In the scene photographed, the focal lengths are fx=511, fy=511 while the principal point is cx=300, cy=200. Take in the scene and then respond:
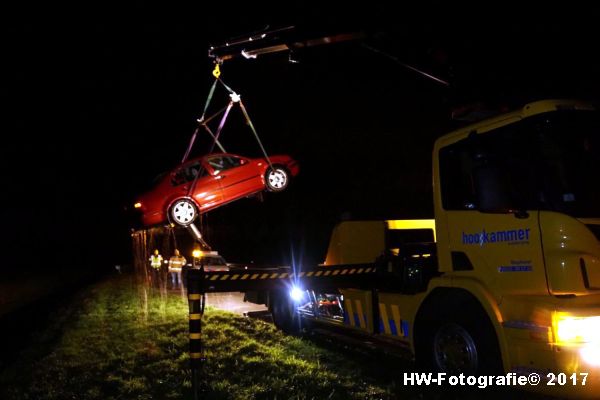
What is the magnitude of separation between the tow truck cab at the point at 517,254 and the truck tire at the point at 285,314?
313cm

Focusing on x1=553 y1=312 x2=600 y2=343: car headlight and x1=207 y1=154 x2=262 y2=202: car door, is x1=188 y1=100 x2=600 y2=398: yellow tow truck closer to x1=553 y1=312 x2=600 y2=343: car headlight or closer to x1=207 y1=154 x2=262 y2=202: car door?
x1=553 y1=312 x2=600 y2=343: car headlight

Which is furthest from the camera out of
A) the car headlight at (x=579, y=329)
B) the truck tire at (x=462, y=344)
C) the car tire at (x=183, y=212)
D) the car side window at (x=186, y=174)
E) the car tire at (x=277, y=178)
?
the car tire at (x=277, y=178)

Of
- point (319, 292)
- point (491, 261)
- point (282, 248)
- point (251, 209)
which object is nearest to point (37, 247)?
point (251, 209)

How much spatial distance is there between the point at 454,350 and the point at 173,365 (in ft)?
12.1

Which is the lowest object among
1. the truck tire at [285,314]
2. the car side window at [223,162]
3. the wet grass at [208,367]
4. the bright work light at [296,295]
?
the wet grass at [208,367]

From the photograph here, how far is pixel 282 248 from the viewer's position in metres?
12.6

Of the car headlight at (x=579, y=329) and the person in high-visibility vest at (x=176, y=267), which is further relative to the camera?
the person in high-visibility vest at (x=176, y=267)

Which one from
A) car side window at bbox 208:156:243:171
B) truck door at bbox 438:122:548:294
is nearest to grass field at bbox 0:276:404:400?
truck door at bbox 438:122:548:294

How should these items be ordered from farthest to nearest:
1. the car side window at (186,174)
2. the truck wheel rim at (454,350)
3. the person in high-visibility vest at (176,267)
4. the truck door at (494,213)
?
1. the person in high-visibility vest at (176,267)
2. the car side window at (186,174)
3. the truck wheel rim at (454,350)
4. the truck door at (494,213)

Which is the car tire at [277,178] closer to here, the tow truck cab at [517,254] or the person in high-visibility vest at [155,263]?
the tow truck cab at [517,254]

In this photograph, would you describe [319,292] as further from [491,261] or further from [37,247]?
[37,247]

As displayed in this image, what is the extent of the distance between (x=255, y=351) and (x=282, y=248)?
5278 mm

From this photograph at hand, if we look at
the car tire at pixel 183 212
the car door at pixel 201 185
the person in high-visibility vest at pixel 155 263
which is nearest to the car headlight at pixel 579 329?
the car door at pixel 201 185

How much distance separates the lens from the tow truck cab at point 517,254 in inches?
159
